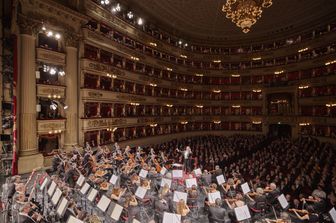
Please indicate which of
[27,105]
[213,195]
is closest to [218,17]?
[27,105]

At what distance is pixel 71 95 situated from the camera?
742 inches

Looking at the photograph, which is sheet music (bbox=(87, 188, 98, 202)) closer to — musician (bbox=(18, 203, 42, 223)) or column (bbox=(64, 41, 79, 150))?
musician (bbox=(18, 203, 42, 223))

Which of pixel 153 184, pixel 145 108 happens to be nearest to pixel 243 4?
pixel 153 184

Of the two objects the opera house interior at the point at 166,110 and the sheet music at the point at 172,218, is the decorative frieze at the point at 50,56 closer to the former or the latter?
the opera house interior at the point at 166,110

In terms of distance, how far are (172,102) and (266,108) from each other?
13876 millimetres

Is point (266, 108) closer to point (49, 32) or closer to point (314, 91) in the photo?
point (314, 91)

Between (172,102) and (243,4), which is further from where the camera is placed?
(172,102)

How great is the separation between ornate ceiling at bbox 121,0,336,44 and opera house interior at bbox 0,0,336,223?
0.64 ft

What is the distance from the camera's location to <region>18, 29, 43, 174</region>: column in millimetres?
15586

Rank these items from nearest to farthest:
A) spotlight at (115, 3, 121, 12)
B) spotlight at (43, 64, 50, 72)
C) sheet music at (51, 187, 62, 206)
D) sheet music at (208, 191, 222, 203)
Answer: sheet music at (51, 187, 62, 206) → sheet music at (208, 191, 222, 203) → spotlight at (43, 64, 50, 72) → spotlight at (115, 3, 121, 12)

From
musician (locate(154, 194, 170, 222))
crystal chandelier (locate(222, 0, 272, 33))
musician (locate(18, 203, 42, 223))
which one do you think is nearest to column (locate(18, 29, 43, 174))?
musician (locate(18, 203, 42, 223))

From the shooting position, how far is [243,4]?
1262 centimetres

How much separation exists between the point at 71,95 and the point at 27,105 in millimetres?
3596

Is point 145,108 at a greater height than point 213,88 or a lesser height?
lesser
